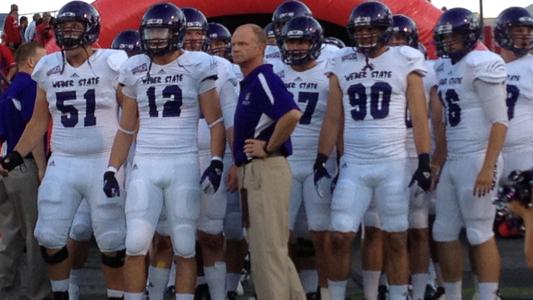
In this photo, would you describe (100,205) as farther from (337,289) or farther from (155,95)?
(337,289)

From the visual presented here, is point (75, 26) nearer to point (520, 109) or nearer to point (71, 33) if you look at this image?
point (71, 33)

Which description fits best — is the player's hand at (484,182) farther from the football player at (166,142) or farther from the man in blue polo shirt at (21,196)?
the man in blue polo shirt at (21,196)

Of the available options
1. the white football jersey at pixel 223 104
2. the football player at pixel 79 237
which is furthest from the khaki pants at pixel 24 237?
the white football jersey at pixel 223 104

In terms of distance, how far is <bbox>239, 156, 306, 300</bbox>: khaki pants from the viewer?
5.86m

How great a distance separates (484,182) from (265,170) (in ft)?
4.02

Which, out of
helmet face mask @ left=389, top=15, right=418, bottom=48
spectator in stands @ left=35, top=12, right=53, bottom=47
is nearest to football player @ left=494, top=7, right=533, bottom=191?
helmet face mask @ left=389, top=15, right=418, bottom=48

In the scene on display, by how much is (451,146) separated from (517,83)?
2.35 feet

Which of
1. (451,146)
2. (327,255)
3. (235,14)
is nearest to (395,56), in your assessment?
(451,146)

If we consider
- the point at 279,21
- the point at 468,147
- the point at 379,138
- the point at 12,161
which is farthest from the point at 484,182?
the point at 12,161

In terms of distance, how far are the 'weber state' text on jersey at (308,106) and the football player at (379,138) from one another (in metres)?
0.35

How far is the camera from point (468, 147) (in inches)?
253

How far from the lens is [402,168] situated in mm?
6418

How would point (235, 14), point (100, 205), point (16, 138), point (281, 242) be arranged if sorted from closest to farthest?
1. point (281, 242)
2. point (100, 205)
3. point (16, 138)
4. point (235, 14)

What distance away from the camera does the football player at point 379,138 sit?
6.36m
